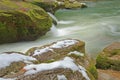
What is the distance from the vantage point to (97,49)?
44.2ft

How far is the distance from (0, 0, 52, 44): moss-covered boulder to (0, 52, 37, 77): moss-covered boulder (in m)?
7.58

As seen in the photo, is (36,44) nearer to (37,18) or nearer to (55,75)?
(37,18)

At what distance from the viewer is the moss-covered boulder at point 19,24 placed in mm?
13812

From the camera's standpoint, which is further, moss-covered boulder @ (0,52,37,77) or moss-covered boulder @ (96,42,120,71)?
moss-covered boulder @ (96,42,120,71)

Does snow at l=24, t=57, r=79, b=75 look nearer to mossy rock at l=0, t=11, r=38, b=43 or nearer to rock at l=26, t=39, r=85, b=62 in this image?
rock at l=26, t=39, r=85, b=62

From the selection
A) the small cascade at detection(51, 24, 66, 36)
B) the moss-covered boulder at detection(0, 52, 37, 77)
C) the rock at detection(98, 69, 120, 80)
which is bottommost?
the small cascade at detection(51, 24, 66, 36)

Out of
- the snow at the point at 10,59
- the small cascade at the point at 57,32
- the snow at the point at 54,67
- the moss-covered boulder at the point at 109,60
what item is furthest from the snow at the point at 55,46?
the small cascade at the point at 57,32

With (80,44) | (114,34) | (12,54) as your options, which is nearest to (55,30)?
(114,34)

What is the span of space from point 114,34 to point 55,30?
142 inches

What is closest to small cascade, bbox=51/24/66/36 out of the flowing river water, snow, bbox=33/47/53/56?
the flowing river water

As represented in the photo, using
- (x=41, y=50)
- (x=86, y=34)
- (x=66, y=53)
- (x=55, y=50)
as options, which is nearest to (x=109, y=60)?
(x=66, y=53)

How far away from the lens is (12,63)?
5988 millimetres

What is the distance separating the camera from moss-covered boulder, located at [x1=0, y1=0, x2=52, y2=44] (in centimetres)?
1381

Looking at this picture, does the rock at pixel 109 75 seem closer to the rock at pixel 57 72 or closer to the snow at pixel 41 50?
the snow at pixel 41 50
